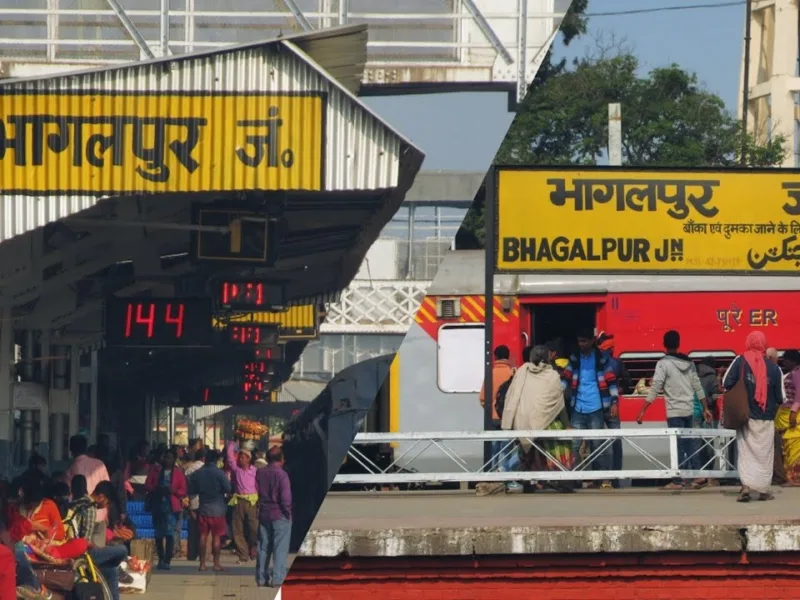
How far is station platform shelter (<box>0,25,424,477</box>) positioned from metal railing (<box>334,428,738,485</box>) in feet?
18.5

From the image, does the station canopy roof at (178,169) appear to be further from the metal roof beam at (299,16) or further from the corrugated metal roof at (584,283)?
the corrugated metal roof at (584,283)

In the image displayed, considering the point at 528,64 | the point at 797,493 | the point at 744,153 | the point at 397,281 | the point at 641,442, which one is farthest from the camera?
the point at 744,153

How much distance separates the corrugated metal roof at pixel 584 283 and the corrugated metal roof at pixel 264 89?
10.4 m

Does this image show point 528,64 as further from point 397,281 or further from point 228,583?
point 228,583

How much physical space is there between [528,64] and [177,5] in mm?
424

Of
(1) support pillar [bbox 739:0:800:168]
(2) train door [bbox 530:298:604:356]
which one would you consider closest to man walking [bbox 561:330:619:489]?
(2) train door [bbox 530:298:604:356]

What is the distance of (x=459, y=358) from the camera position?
1265 centimetres

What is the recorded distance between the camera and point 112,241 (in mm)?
1880

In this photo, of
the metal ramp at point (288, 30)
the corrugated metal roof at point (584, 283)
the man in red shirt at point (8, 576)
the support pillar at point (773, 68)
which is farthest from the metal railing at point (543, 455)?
the support pillar at point (773, 68)

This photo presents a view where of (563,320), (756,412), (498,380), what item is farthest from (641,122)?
(756,412)

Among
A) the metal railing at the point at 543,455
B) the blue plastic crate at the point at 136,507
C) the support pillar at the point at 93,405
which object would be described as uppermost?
the support pillar at the point at 93,405

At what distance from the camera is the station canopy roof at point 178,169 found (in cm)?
181

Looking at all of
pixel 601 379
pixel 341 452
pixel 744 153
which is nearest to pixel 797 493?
pixel 601 379

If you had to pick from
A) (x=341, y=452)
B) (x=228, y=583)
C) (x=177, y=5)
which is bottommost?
(x=228, y=583)
